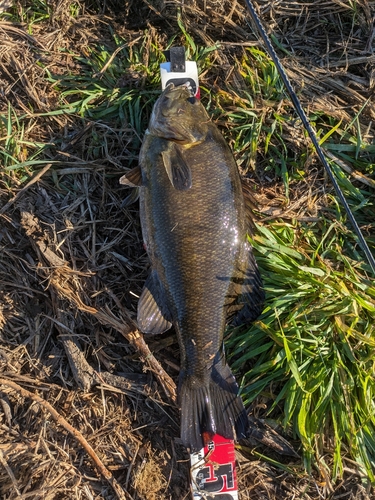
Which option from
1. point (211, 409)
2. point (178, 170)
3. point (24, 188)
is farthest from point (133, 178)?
point (211, 409)

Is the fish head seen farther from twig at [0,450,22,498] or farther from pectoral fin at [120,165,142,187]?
twig at [0,450,22,498]

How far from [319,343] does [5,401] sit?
7.37 ft

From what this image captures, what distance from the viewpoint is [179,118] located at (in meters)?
3.02

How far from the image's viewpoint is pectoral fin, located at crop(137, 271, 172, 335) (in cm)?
294

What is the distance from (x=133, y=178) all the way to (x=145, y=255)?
0.59 m

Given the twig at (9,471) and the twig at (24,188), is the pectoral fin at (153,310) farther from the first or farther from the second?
the twig at (9,471)

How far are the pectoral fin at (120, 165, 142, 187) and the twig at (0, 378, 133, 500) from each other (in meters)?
1.61

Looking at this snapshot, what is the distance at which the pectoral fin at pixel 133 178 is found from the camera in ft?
9.83

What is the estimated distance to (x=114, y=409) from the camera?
10.2ft

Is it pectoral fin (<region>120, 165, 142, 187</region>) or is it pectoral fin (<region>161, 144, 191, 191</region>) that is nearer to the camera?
pectoral fin (<region>161, 144, 191, 191</region>)

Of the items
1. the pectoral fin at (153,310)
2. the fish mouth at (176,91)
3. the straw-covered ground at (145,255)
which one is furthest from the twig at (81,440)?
the fish mouth at (176,91)

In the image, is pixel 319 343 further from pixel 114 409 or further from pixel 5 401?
pixel 5 401

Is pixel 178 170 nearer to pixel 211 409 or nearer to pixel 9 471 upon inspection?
pixel 211 409

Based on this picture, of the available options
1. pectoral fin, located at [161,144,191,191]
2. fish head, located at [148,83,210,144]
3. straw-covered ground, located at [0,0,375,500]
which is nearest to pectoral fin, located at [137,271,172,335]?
straw-covered ground, located at [0,0,375,500]
